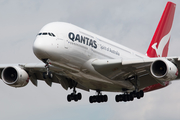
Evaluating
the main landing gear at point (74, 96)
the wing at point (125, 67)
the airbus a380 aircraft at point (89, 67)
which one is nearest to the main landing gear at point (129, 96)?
the airbus a380 aircraft at point (89, 67)

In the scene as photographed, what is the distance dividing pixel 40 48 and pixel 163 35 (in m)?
21.2

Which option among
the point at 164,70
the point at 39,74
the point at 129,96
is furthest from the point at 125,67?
the point at 39,74

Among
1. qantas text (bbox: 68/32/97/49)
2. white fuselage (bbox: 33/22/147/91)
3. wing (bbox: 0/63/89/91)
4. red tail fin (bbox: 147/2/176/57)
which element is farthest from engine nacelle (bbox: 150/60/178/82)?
red tail fin (bbox: 147/2/176/57)

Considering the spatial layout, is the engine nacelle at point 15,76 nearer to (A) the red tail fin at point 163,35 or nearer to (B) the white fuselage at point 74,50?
A: (B) the white fuselage at point 74,50

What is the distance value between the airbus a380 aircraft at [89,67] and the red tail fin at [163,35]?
18.9ft

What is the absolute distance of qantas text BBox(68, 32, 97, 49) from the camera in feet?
91.8

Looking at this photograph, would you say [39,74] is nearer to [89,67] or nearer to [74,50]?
[89,67]

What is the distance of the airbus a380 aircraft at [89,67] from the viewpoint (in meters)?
27.3

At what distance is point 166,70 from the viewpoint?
28.2m

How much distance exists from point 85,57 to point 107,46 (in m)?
3.29

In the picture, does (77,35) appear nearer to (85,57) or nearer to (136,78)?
(85,57)

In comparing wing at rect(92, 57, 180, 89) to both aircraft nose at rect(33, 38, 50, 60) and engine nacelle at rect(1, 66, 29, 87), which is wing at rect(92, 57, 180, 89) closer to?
aircraft nose at rect(33, 38, 50, 60)

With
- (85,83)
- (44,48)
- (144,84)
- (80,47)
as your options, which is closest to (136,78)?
(144,84)

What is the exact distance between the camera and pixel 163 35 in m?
43.9
